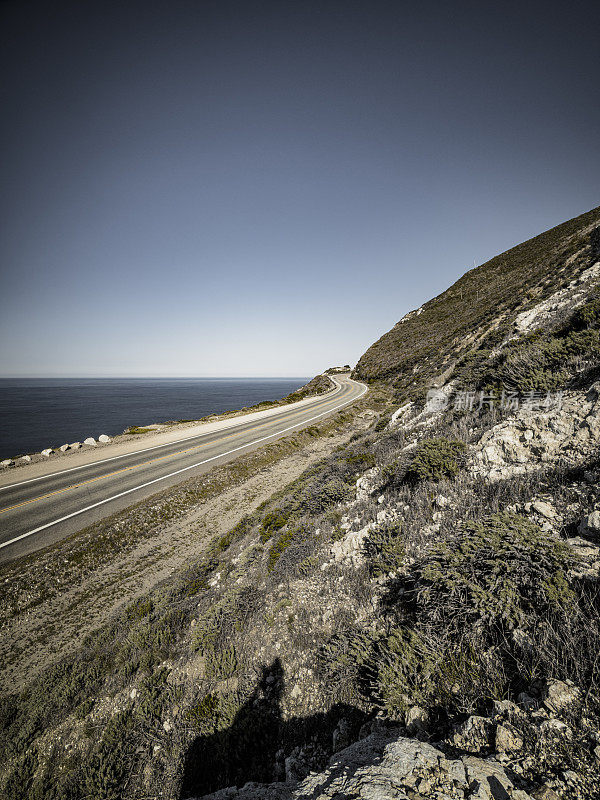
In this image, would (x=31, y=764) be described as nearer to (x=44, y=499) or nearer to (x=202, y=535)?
(x=202, y=535)

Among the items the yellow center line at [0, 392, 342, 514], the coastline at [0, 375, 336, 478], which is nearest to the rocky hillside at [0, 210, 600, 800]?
the yellow center line at [0, 392, 342, 514]

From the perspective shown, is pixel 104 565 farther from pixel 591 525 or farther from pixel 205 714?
pixel 591 525

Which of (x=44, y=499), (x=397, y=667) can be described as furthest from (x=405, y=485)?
(x=44, y=499)

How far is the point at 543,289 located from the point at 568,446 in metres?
15.7

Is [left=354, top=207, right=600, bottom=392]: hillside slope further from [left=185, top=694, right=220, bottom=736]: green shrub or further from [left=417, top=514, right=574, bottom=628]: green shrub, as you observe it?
[left=185, top=694, right=220, bottom=736]: green shrub

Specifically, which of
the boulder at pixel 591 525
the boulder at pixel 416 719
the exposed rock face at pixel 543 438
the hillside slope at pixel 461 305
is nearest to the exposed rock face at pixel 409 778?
the boulder at pixel 416 719

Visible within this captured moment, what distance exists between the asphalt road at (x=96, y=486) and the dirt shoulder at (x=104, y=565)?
0.98 m

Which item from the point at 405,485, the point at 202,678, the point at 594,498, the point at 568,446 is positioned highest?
the point at 568,446

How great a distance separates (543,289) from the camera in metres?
15.1

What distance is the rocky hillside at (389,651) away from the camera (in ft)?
6.30

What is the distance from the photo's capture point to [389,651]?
9.78 feet

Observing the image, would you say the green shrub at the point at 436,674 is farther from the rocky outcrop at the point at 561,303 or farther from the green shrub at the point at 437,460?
the rocky outcrop at the point at 561,303

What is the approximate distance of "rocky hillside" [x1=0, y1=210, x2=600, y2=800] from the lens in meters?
1.92

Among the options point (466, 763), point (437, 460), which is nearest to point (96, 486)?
point (437, 460)
